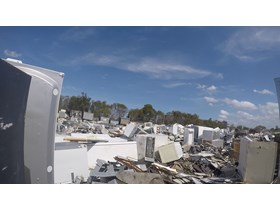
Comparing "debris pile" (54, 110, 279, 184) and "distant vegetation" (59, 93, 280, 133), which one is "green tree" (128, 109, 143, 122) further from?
"debris pile" (54, 110, 279, 184)

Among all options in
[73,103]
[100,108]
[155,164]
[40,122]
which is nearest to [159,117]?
[100,108]

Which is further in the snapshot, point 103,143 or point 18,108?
point 103,143

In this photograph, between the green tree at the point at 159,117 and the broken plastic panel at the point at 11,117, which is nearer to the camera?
the broken plastic panel at the point at 11,117

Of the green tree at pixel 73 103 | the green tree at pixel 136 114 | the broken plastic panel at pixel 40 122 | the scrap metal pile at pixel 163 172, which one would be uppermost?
the green tree at pixel 73 103

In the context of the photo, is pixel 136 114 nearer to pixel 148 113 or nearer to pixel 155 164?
pixel 148 113

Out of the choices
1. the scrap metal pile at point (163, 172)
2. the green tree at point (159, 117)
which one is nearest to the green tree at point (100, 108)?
the green tree at point (159, 117)

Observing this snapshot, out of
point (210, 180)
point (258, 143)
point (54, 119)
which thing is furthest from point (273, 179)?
point (54, 119)

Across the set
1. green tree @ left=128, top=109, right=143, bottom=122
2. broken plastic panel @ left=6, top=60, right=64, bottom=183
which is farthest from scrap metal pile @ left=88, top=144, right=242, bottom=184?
green tree @ left=128, top=109, right=143, bottom=122

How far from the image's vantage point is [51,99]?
5.32 ft

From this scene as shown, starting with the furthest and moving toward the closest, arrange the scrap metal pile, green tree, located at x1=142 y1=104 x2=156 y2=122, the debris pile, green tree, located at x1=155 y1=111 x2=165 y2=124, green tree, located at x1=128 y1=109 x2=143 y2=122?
1. green tree, located at x1=128 y1=109 x2=143 y2=122
2. green tree, located at x1=142 y1=104 x2=156 y2=122
3. green tree, located at x1=155 y1=111 x2=165 y2=124
4. the debris pile
5. the scrap metal pile

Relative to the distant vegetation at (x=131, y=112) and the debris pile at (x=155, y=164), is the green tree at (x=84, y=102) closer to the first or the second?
the distant vegetation at (x=131, y=112)

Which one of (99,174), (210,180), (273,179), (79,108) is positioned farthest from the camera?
(79,108)

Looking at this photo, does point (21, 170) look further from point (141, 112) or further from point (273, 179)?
point (141, 112)

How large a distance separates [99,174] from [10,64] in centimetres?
341
